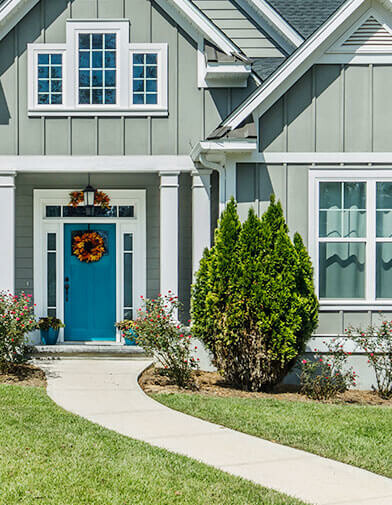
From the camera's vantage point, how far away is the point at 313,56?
9.82 m

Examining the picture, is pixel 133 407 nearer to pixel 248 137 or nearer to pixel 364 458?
pixel 364 458

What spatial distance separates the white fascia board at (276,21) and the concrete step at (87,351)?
609cm

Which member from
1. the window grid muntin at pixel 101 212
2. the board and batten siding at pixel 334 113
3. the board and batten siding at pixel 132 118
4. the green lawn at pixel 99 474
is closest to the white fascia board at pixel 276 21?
the board and batten siding at pixel 132 118

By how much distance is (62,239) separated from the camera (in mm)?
13008

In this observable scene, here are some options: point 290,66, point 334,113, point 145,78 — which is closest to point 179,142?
point 145,78

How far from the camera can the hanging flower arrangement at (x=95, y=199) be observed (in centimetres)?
1291

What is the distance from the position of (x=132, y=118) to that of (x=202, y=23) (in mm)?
1949

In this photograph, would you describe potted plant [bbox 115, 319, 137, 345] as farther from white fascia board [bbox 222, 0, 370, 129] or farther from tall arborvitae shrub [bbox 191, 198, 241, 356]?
white fascia board [bbox 222, 0, 370, 129]

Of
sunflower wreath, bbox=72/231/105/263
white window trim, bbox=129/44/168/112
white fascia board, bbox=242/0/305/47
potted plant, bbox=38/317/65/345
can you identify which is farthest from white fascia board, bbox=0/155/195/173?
white fascia board, bbox=242/0/305/47

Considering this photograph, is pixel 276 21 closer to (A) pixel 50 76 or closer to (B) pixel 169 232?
(A) pixel 50 76

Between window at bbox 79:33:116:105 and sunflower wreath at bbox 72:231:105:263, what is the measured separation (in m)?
2.58

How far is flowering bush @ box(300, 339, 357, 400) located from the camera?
9242 mm

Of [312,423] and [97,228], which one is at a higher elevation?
[97,228]

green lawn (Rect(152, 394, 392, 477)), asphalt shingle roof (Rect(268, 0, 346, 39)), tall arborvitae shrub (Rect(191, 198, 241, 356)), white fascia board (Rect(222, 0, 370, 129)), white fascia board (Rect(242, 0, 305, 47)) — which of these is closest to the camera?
green lawn (Rect(152, 394, 392, 477))
